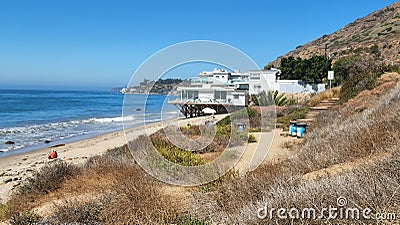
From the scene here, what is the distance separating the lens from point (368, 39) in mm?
57281

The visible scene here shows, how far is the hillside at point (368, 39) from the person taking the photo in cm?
4341

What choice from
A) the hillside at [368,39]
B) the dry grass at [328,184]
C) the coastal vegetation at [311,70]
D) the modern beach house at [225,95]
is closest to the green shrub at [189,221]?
the dry grass at [328,184]

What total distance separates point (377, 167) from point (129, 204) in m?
2.99

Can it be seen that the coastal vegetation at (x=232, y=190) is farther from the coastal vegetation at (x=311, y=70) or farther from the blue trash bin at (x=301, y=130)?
the coastal vegetation at (x=311, y=70)

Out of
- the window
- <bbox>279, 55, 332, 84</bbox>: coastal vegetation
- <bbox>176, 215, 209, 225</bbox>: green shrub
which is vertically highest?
<bbox>279, 55, 332, 84</bbox>: coastal vegetation

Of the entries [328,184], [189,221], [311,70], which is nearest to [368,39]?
[311,70]

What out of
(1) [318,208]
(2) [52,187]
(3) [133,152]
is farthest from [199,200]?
(3) [133,152]

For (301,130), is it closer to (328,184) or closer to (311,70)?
(328,184)

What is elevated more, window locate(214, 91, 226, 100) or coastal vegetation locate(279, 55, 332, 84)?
coastal vegetation locate(279, 55, 332, 84)

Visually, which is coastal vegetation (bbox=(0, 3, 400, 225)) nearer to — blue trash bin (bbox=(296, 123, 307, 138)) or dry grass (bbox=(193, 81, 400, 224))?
dry grass (bbox=(193, 81, 400, 224))

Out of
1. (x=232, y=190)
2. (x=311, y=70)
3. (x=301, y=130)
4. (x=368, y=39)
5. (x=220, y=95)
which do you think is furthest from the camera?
(x=368, y=39)

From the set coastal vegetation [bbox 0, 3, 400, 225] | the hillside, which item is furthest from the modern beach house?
coastal vegetation [bbox 0, 3, 400, 225]

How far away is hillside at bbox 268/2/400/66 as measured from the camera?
4341 cm

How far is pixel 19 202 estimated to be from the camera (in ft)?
16.8
